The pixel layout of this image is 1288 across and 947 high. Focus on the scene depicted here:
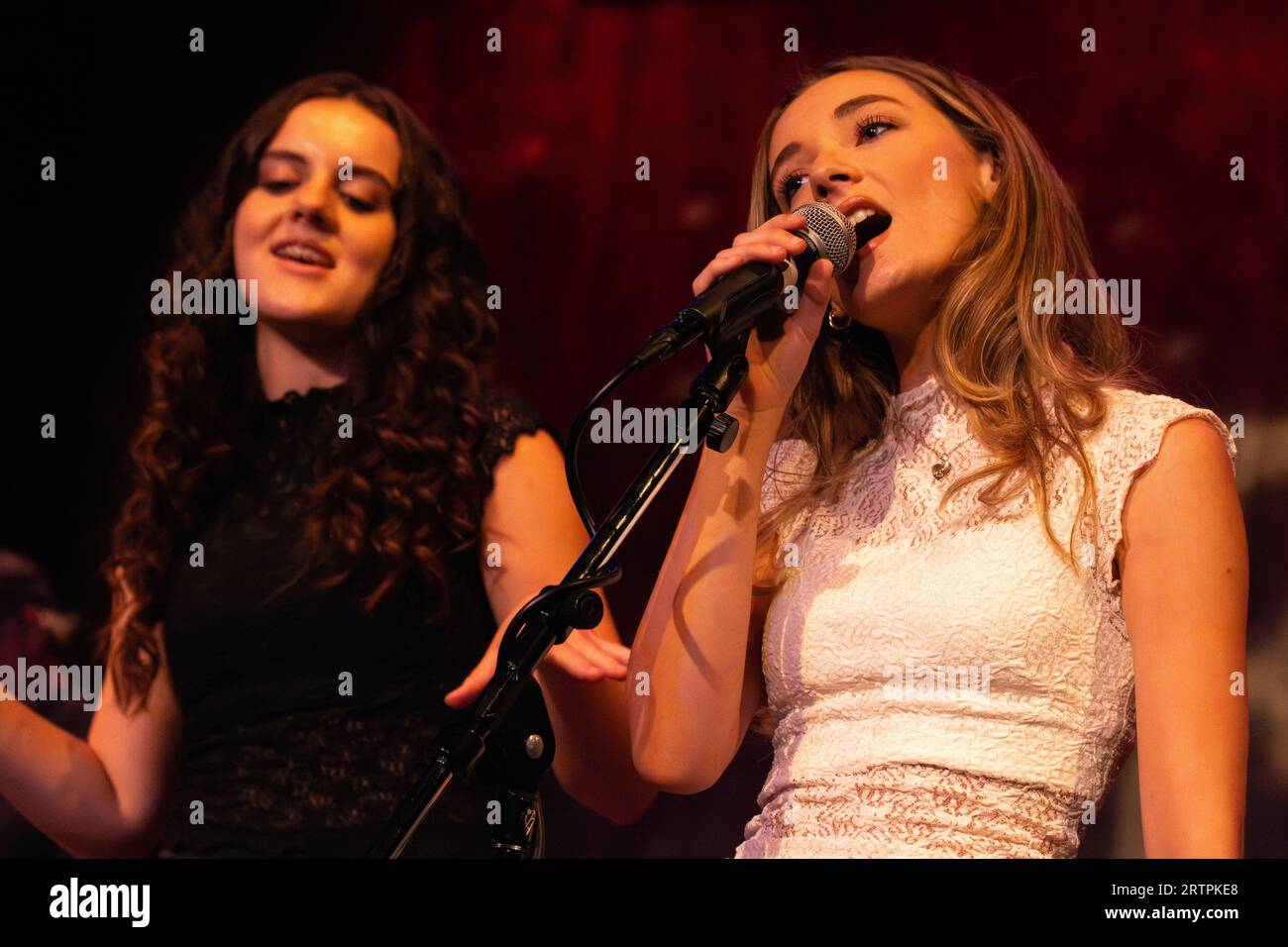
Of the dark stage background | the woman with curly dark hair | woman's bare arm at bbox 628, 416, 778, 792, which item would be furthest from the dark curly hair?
woman's bare arm at bbox 628, 416, 778, 792

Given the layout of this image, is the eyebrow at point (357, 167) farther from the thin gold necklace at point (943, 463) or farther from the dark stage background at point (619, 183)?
the thin gold necklace at point (943, 463)

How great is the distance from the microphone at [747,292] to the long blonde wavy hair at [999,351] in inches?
9.5

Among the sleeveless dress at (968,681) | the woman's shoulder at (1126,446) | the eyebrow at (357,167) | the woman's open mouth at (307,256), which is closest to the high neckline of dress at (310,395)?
the woman's open mouth at (307,256)

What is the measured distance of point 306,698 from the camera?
6.29 feet

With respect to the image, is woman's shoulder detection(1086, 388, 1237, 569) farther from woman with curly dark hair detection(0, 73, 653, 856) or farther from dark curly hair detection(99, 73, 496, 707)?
dark curly hair detection(99, 73, 496, 707)

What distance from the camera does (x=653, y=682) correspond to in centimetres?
160

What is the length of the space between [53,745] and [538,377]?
95 centimetres

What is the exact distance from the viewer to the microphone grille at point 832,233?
1461 mm

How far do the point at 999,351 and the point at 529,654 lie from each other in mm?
732

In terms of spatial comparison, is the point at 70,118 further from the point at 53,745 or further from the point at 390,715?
the point at 390,715

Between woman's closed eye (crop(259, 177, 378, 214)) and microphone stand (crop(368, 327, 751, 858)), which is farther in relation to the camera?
woman's closed eye (crop(259, 177, 378, 214))

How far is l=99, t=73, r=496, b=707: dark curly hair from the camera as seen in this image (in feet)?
6.48

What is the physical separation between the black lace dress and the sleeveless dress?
49 cm

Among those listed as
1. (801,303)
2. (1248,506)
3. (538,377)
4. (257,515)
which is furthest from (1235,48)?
(257,515)
